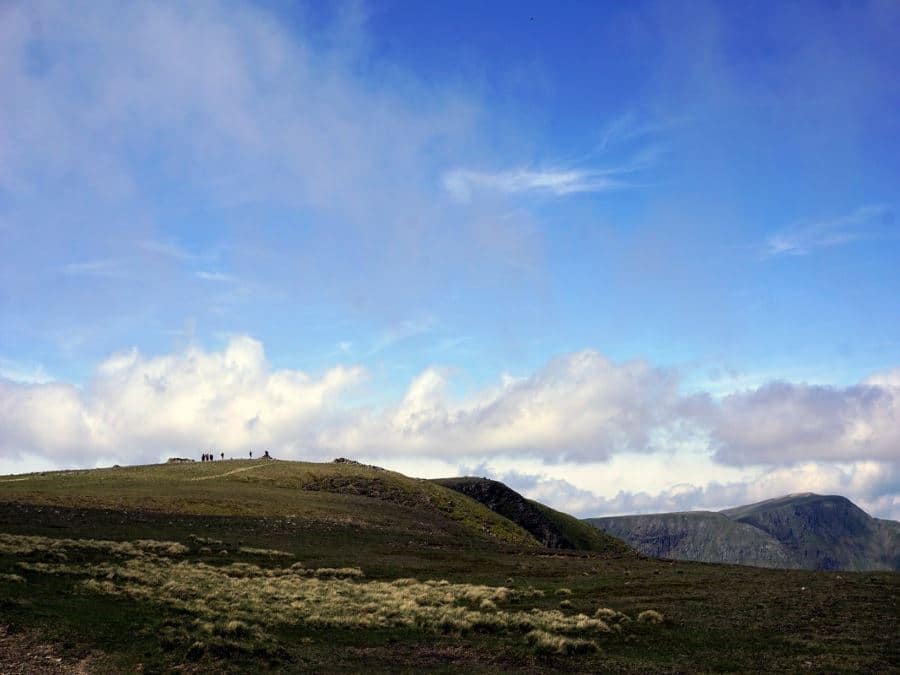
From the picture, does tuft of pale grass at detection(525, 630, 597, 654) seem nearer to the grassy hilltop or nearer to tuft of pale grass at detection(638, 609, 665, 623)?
the grassy hilltop

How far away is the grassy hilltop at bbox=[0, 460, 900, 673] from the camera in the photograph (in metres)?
25.7

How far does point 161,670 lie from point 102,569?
69.5 ft

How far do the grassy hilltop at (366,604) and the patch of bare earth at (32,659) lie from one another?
0.11 m

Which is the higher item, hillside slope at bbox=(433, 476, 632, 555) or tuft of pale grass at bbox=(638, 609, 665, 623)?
hillside slope at bbox=(433, 476, 632, 555)

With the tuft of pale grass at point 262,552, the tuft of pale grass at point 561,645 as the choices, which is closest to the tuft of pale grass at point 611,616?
the tuft of pale grass at point 561,645

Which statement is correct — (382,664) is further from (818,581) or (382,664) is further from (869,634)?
(818,581)

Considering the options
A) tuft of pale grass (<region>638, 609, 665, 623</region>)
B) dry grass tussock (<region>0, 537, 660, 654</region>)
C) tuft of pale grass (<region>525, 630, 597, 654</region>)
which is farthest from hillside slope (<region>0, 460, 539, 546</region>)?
tuft of pale grass (<region>525, 630, 597, 654</region>)

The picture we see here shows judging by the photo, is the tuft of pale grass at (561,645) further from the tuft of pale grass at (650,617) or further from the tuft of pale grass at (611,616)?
the tuft of pale grass at (650,617)

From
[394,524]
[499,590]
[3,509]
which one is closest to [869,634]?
[499,590]

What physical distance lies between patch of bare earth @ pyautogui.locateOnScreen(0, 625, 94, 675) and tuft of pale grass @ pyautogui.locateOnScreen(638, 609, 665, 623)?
80.1 feet

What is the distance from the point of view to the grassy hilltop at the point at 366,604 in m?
25.7

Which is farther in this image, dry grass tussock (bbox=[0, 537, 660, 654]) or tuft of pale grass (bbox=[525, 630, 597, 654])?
dry grass tussock (bbox=[0, 537, 660, 654])

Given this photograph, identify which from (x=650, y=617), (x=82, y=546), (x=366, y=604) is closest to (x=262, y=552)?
(x=82, y=546)

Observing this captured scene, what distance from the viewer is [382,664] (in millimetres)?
25469
